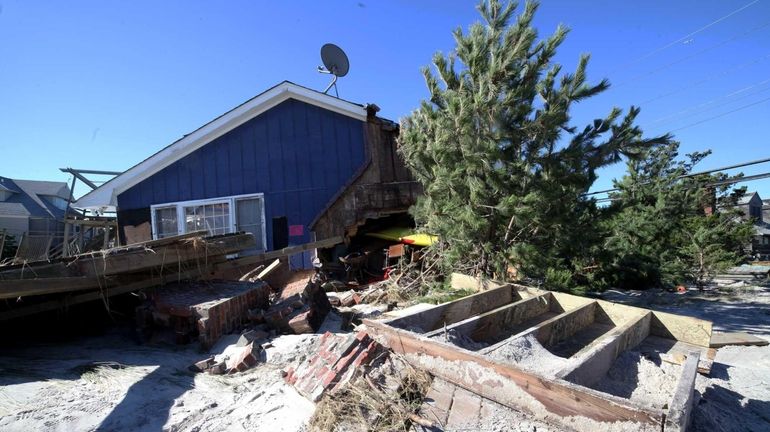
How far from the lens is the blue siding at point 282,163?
8.69 m

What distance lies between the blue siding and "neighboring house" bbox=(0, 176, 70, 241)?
66.3ft

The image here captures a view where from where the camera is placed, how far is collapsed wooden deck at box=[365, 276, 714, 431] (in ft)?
5.90

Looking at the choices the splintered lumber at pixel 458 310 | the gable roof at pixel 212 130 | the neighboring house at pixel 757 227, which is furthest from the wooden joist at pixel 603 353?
the neighboring house at pixel 757 227

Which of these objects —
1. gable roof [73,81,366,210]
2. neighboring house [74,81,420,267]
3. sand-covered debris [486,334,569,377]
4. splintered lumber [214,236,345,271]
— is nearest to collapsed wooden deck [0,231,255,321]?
splintered lumber [214,236,345,271]

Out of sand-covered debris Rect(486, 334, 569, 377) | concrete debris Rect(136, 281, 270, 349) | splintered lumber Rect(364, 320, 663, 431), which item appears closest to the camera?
splintered lumber Rect(364, 320, 663, 431)

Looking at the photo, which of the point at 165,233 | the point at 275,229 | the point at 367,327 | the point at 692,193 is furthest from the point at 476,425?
the point at 692,193

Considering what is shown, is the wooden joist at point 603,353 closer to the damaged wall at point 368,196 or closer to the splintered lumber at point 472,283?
the splintered lumber at point 472,283

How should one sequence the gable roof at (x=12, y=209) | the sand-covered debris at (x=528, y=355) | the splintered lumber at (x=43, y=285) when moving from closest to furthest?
the sand-covered debris at (x=528, y=355), the splintered lumber at (x=43, y=285), the gable roof at (x=12, y=209)

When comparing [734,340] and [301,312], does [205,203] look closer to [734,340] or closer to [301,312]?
[301,312]

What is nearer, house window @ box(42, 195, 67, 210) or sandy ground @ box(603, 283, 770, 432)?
sandy ground @ box(603, 283, 770, 432)

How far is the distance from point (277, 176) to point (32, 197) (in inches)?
1214

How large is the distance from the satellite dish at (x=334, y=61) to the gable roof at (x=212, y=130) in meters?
1.17

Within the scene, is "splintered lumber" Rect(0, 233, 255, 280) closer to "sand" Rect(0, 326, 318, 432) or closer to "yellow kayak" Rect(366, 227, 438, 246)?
"sand" Rect(0, 326, 318, 432)

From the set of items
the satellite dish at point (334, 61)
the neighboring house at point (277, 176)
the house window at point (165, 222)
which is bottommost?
the house window at point (165, 222)
